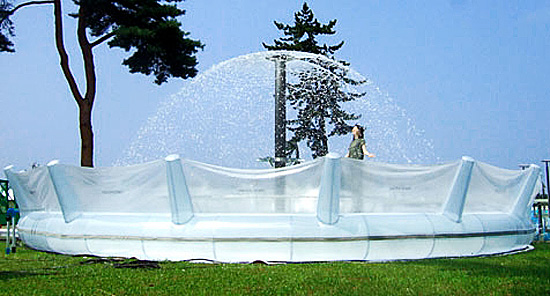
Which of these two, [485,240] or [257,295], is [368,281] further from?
[485,240]

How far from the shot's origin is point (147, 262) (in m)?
9.52

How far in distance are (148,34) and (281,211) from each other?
12.1 m

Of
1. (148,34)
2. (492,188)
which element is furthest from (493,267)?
(148,34)

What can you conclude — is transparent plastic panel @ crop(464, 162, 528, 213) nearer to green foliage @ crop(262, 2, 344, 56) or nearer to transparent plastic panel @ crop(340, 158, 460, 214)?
transparent plastic panel @ crop(340, 158, 460, 214)

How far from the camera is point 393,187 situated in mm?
10094

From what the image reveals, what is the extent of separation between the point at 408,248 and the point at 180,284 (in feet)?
13.7

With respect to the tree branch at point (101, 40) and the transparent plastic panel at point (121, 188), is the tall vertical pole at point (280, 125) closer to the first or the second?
the transparent plastic panel at point (121, 188)

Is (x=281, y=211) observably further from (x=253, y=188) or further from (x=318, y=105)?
(x=318, y=105)

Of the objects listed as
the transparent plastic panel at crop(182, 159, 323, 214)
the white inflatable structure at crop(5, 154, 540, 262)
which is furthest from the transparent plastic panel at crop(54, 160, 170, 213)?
the transparent plastic panel at crop(182, 159, 323, 214)

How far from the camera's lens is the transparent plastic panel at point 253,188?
9750 mm

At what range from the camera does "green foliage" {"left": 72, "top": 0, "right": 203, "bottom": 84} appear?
67.3 ft

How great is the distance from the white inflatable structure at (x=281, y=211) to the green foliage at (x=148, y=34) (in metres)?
10.4

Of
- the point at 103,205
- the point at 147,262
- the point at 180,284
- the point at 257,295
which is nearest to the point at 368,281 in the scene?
the point at 257,295

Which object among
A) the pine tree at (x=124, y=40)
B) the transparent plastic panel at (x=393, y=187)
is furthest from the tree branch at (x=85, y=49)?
the transparent plastic panel at (x=393, y=187)
